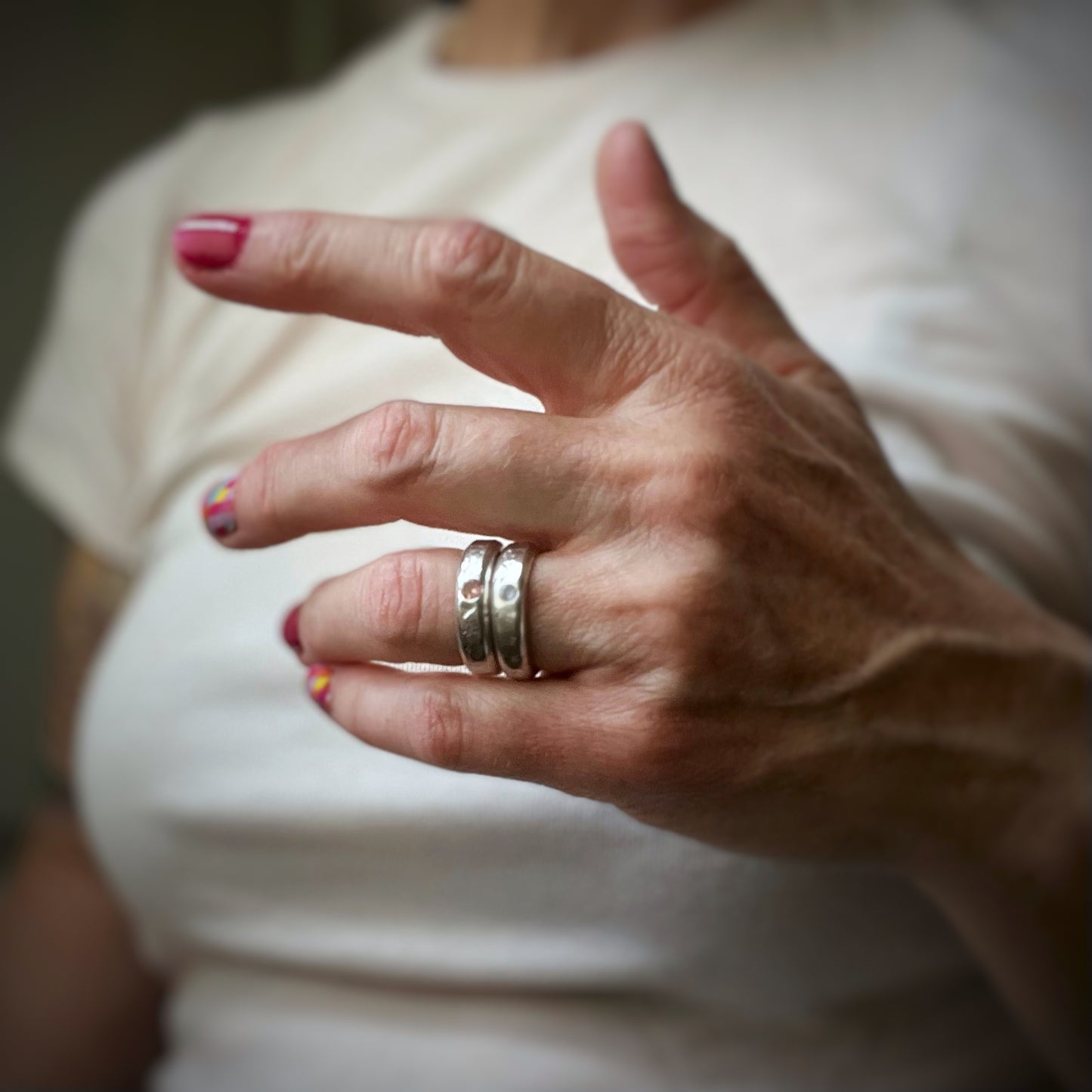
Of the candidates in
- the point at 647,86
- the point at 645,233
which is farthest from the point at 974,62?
the point at 645,233

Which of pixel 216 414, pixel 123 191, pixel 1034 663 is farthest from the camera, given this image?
pixel 123 191

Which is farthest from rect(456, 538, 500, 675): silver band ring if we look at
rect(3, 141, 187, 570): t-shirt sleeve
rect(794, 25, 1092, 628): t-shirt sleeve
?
rect(3, 141, 187, 570): t-shirt sleeve

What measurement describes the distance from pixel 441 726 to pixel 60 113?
733 millimetres

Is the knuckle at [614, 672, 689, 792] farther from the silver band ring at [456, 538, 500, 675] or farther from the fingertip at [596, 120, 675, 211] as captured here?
the fingertip at [596, 120, 675, 211]

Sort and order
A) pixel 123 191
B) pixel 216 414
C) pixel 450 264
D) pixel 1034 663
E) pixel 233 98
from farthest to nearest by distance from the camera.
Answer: pixel 233 98 → pixel 123 191 → pixel 216 414 → pixel 1034 663 → pixel 450 264

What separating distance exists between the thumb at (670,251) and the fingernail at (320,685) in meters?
0.20

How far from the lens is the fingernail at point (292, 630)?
1.15 feet

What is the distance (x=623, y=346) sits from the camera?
32 cm

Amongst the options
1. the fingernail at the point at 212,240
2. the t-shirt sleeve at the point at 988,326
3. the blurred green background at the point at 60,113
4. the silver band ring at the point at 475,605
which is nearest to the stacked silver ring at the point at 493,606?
the silver band ring at the point at 475,605

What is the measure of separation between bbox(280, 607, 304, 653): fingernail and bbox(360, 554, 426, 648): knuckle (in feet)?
0.18

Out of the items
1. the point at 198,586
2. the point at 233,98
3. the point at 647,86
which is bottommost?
the point at 198,586

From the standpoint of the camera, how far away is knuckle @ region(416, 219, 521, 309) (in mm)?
301

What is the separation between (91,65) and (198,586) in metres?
0.56

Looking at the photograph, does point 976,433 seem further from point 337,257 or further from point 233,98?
point 233,98
